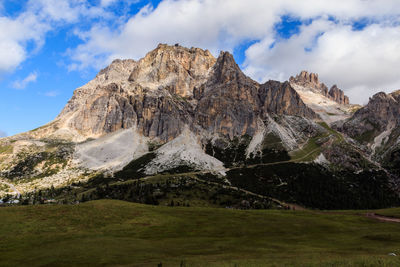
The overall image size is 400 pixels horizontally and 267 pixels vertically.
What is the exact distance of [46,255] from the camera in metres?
61.7

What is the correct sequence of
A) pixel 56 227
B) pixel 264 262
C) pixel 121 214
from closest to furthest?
1. pixel 264 262
2. pixel 56 227
3. pixel 121 214

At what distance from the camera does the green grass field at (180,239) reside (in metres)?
53.4

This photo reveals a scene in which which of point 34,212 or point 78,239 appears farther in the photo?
point 34,212

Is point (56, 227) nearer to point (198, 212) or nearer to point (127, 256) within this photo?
point (127, 256)

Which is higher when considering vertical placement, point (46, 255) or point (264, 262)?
point (264, 262)

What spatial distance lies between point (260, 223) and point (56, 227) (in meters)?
67.8

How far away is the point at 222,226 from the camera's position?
327 ft

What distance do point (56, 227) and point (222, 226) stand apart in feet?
174

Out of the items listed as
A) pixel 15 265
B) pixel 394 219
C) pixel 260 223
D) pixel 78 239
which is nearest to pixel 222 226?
pixel 260 223

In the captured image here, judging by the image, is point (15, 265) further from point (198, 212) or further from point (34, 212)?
point (198, 212)

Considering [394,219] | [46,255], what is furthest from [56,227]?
[394,219]

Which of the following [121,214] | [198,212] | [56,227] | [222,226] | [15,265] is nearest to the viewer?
[15,265]

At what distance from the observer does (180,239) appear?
80750 millimetres

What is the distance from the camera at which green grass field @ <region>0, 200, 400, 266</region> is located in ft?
175
